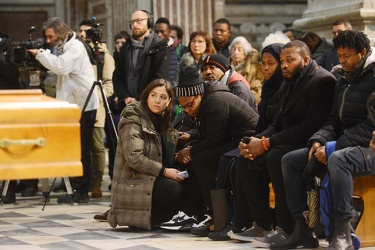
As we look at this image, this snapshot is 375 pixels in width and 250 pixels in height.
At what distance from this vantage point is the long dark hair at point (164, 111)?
7.45 metres

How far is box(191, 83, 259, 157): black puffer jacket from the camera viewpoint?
7207 millimetres

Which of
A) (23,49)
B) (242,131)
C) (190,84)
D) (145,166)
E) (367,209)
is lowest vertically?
(367,209)

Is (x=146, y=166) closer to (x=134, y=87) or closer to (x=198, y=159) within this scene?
(x=198, y=159)

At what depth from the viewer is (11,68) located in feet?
32.1

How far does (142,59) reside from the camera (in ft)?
30.0

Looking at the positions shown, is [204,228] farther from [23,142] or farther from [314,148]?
[23,142]

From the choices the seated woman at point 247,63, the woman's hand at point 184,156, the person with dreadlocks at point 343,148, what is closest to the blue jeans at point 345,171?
the person with dreadlocks at point 343,148

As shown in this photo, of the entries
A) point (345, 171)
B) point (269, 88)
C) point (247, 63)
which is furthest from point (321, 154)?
point (247, 63)

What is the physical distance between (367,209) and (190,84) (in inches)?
60.6

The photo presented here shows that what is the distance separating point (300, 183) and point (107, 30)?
7986 mm

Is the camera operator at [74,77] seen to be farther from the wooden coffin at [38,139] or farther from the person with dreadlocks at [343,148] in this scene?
the wooden coffin at [38,139]

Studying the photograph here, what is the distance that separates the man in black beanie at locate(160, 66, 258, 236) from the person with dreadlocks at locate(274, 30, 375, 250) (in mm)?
837

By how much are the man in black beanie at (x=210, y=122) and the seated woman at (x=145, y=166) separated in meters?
0.19

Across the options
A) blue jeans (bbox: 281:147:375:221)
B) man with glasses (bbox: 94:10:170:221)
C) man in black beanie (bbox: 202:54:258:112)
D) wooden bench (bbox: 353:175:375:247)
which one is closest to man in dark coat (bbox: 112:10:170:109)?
man with glasses (bbox: 94:10:170:221)
